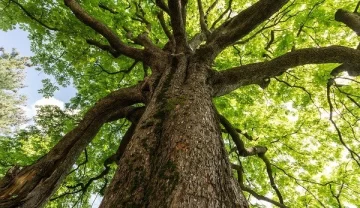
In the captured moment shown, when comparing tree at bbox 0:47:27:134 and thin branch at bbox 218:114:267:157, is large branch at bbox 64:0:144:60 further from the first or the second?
tree at bbox 0:47:27:134

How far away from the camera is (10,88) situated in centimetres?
4225

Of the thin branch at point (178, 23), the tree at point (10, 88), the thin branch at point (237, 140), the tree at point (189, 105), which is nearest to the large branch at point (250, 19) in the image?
the tree at point (189, 105)

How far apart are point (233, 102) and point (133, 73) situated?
4.06 m

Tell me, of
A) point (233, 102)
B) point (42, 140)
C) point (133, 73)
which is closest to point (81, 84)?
point (133, 73)

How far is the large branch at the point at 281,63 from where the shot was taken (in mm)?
4385

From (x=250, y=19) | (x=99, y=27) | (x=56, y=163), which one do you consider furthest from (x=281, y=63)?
(x=56, y=163)

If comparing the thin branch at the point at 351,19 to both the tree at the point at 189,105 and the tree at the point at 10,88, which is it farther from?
the tree at the point at 10,88

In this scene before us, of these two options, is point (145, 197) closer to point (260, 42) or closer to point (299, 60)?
point (299, 60)

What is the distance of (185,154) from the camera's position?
2.32m

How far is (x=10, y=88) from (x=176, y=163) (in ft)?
160

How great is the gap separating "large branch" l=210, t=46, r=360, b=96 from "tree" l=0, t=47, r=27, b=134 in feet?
146

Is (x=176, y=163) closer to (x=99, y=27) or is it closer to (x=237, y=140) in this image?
(x=237, y=140)

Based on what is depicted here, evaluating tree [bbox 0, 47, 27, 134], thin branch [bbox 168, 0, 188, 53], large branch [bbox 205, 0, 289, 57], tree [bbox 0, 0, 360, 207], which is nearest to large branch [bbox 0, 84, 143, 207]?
tree [bbox 0, 0, 360, 207]

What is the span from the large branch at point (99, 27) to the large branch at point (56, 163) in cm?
148
